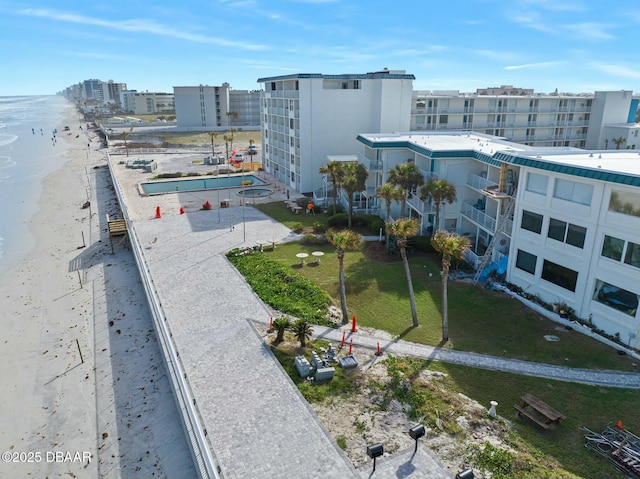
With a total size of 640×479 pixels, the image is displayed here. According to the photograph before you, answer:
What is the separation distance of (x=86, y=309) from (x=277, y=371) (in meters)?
14.3

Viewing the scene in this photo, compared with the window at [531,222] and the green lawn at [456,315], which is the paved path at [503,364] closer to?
the green lawn at [456,315]

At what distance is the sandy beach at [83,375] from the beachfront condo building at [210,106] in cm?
10802

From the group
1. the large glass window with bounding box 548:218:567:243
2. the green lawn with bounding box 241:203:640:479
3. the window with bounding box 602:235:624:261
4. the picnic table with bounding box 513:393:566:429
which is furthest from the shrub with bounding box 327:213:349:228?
the picnic table with bounding box 513:393:566:429

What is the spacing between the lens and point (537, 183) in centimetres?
2602

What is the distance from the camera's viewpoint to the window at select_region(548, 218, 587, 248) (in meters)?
23.5

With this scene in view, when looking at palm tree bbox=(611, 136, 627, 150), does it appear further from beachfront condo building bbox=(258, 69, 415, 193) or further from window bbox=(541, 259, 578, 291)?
window bbox=(541, 259, 578, 291)

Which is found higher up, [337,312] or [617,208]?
[617,208]

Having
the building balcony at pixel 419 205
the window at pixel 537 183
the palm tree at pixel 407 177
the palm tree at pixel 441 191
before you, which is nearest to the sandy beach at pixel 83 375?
the palm tree at pixel 407 177

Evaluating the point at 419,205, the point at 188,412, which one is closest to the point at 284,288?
the point at 188,412

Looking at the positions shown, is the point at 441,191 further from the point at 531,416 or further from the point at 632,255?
the point at 531,416

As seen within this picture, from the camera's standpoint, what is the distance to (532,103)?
62.7 metres

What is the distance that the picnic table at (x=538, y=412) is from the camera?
15594mm

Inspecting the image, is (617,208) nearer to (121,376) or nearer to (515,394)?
(515,394)

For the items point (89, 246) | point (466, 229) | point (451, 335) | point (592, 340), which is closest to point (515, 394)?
point (451, 335)
